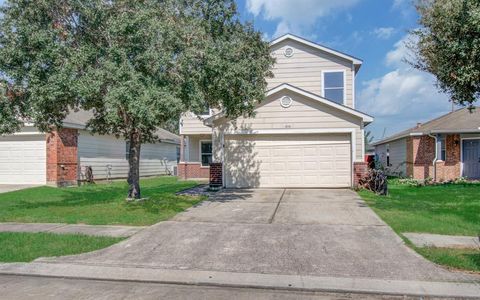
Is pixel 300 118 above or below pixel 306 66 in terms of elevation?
below

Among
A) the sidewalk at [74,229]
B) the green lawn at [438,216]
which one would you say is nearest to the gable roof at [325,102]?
the green lawn at [438,216]

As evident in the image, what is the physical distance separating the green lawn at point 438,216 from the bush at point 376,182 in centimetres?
52

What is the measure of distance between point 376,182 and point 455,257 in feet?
29.5

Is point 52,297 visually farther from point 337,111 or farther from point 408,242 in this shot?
point 337,111

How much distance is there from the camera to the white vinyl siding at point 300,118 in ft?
53.8

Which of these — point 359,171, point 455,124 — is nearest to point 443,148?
point 455,124

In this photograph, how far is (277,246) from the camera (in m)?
7.40

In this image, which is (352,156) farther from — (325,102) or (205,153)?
(205,153)

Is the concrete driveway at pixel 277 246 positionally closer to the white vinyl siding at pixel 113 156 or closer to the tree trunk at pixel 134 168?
the tree trunk at pixel 134 168

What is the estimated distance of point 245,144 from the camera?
56.5 ft

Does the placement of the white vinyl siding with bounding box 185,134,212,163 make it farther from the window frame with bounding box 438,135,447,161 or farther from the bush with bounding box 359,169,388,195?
the window frame with bounding box 438,135,447,161

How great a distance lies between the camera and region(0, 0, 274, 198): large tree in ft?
31.9

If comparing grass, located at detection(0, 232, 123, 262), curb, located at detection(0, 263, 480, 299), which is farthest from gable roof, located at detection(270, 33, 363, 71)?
curb, located at detection(0, 263, 480, 299)

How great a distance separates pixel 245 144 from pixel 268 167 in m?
1.39
